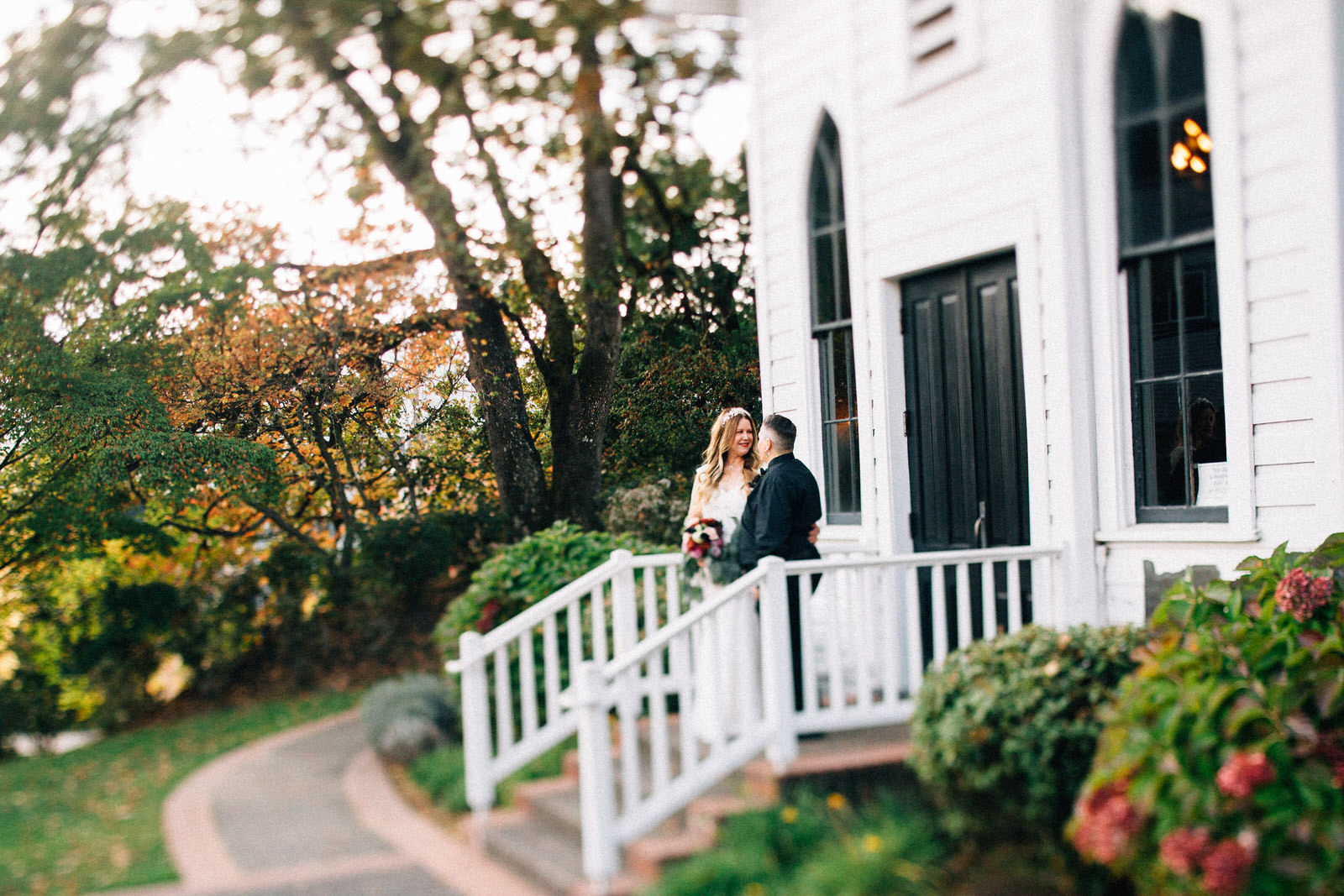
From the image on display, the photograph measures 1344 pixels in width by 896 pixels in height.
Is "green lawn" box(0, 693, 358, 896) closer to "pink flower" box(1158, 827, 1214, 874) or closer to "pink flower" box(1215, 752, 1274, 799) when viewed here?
"pink flower" box(1158, 827, 1214, 874)

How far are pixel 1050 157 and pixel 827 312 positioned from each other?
1.72 metres

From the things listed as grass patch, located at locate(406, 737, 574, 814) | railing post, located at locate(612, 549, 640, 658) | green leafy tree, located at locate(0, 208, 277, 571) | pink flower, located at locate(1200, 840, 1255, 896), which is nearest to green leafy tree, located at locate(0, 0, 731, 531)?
green leafy tree, located at locate(0, 208, 277, 571)

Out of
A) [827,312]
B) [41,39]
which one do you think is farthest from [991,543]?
[41,39]

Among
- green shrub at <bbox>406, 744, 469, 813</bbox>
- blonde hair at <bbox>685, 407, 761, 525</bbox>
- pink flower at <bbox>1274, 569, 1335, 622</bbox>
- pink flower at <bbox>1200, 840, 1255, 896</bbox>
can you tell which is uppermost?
blonde hair at <bbox>685, 407, 761, 525</bbox>

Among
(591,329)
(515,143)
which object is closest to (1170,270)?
(591,329)

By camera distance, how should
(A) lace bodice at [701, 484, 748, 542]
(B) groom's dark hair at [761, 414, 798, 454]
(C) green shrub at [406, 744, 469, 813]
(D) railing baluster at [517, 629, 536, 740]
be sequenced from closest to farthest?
1. (B) groom's dark hair at [761, 414, 798, 454]
2. (D) railing baluster at [517, 629, 536, 740]
3. (A) lace bodice at [701, 484, 748, 542]
4. (C) green shrub at [406, 744, 469, 813]

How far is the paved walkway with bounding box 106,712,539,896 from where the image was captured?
185 inches

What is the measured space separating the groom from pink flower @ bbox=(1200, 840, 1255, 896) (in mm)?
2174

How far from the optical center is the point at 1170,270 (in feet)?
16.5

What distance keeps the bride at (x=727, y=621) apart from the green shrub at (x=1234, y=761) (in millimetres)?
1434

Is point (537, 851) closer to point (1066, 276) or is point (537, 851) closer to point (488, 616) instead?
point (488, 616)

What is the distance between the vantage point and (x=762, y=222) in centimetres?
706

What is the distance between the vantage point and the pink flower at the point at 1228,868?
3002 mm

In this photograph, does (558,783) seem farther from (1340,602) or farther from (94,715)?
(94,715)
